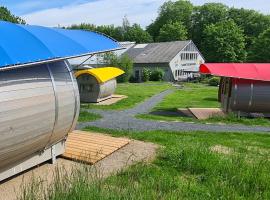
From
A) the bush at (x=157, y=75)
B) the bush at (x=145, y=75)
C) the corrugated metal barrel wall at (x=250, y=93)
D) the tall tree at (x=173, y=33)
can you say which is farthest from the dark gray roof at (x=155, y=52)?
the corrugated metal barrel wall at (x=250, y=93)

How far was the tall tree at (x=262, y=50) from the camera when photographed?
66812 mm

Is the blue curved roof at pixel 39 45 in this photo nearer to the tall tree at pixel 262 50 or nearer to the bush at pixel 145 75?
the bush at pixel 145 75

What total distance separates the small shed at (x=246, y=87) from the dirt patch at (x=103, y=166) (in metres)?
8.40

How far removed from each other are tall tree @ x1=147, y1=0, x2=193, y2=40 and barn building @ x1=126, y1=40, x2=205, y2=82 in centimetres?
3806

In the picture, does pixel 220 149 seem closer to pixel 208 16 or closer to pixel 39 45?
pixel 39 45

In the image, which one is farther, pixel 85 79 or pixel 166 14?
pixel 166 14

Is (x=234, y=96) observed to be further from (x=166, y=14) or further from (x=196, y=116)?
(x=166, y=14)

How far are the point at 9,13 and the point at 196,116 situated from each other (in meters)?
46.1

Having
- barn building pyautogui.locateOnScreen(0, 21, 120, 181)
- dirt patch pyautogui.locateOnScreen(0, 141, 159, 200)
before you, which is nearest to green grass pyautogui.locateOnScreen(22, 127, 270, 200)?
dirt patch pyautogui.locateOnScreen(0, 141, 159, 200)

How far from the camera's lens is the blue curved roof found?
7.20 meters

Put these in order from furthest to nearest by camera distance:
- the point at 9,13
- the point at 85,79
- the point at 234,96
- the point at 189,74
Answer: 1. the point at 189,74
2. the point at 9,13
3. the point at 85,79
4. the point at 234,96

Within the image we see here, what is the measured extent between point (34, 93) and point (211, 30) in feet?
235

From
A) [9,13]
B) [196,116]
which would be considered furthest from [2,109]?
[9,13]

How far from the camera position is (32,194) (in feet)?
18.3
